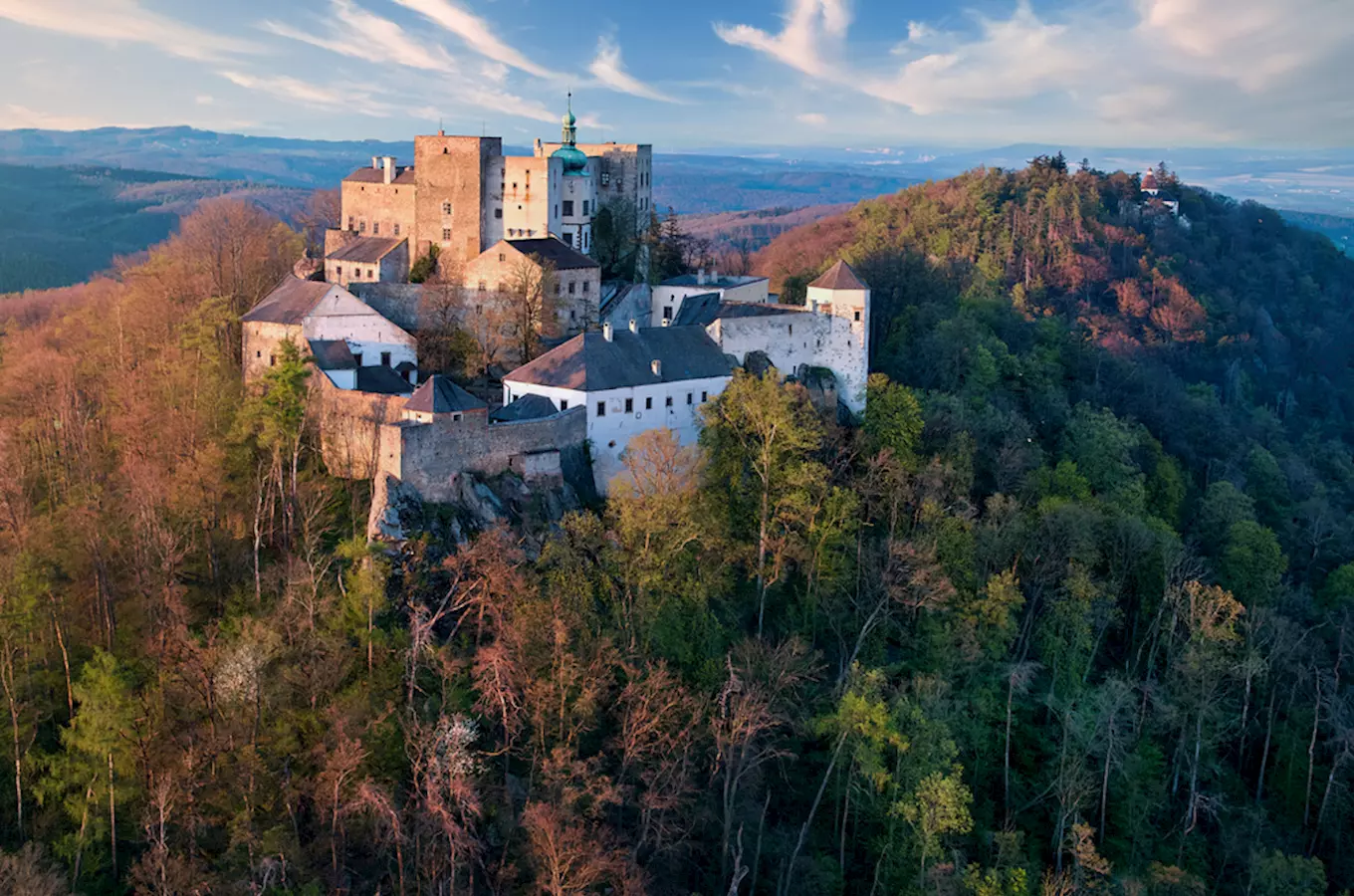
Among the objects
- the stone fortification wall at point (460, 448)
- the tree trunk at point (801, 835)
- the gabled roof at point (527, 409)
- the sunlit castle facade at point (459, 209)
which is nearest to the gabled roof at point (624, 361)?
the gabled roof at point (527, 409)

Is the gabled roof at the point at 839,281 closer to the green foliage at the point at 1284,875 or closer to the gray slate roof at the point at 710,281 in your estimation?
the gray slate roof at the point at 710,281

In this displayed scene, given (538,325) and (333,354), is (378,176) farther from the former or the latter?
(333,354)

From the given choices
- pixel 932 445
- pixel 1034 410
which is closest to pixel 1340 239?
pixel 1034 410

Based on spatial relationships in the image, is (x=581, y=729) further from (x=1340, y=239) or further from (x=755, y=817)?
(x=1340, y=239)

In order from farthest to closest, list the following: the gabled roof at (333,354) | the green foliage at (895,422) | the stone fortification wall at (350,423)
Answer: the green foliage at (895,422)
the gabled roof at (333,354)
the stone fortification wall at (350,423)

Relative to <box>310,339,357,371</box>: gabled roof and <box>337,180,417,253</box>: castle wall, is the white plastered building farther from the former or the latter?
<box>337,180,417,253</box>: castle wall

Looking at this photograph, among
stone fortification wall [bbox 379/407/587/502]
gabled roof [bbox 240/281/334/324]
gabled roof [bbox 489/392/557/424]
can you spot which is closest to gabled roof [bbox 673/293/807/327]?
gabled roof [bbox 489/392/557/424]
